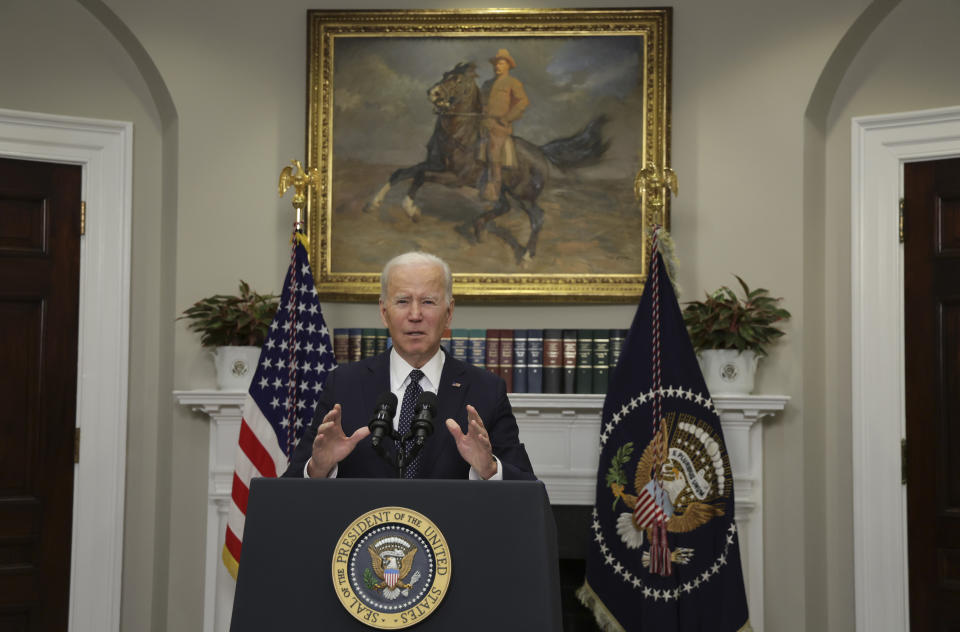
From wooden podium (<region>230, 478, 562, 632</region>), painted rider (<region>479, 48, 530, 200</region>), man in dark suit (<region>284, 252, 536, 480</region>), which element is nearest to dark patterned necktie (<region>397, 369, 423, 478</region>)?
man in dark suit (<region>284, 252, 536, 480</region>)

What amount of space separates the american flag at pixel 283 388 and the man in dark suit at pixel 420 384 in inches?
66.8

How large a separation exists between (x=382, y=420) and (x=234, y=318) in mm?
2639

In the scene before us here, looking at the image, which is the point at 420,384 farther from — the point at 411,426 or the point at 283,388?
the point at 283,388

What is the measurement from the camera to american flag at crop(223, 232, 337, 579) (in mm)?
4051

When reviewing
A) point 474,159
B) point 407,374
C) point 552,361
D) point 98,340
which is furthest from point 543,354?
point 98,340

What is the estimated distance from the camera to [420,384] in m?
2.43

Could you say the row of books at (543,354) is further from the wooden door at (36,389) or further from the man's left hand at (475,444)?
the man's left hand at (475,444)

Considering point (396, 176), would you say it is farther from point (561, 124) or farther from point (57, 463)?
point (57, 463)

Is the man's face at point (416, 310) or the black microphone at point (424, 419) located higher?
the man's face at point (416, 310)

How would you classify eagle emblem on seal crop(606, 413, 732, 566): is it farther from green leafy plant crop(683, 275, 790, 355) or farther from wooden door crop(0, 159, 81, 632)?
wooden door crop(0, 159, 81, 632)

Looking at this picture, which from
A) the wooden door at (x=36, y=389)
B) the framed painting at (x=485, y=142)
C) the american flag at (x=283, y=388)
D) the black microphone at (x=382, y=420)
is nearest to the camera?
the black microphone at (x=382, y=420)

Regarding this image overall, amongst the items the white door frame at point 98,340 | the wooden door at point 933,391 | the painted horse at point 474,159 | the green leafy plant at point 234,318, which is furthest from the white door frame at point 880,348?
the white door frame at point 98,340

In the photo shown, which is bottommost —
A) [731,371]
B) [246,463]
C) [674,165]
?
[246,463]

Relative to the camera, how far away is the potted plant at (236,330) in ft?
14.2
